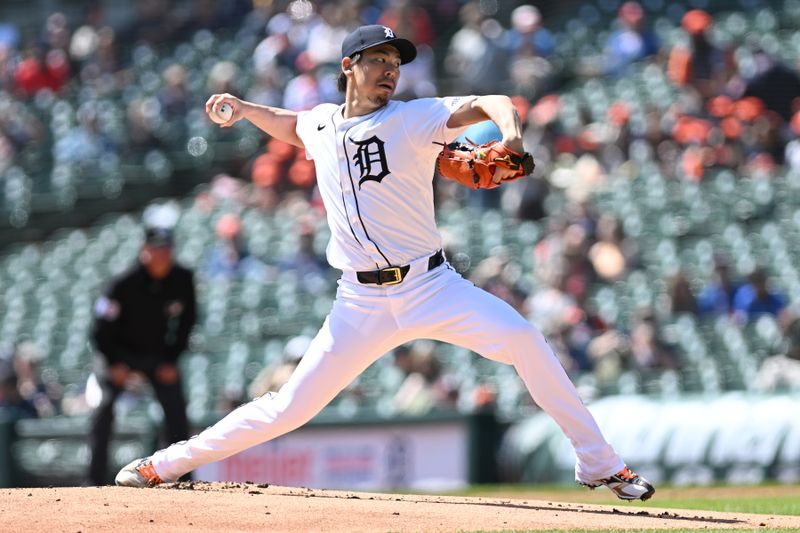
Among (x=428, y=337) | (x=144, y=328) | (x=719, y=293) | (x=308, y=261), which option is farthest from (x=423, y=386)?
(x=428, y=337)

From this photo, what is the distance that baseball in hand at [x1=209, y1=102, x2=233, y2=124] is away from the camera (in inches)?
266

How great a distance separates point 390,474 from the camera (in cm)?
1178

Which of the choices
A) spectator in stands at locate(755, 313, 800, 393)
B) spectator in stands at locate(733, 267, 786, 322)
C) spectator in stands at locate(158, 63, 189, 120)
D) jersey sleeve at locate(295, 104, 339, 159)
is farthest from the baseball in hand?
spectator in stands at locate(158, 63, 189, 120)

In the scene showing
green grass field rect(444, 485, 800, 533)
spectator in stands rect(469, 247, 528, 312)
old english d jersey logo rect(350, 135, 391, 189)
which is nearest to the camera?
old english d jersey logo rect(350, 135, 391, 189)

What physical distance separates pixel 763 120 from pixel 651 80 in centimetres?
161

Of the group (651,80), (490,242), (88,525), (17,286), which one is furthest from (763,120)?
(88,525)

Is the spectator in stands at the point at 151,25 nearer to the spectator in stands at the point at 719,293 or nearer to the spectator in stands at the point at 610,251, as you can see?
the spectator in stands at the point at 610,251

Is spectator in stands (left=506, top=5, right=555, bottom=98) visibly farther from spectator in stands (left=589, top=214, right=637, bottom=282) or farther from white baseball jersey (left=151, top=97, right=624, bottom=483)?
white baseball jersey (left=151, top=97, right=624, bottom=483)

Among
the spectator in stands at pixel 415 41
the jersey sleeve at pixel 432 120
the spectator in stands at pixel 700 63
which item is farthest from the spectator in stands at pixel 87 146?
the jersey sleeve at pixel 432 120

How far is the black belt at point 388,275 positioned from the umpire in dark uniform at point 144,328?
126 inches

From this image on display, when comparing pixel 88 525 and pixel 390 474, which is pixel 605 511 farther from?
pixel 390 474

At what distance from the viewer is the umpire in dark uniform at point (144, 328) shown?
30.5 feet

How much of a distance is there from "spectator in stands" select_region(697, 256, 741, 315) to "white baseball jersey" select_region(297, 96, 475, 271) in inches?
263

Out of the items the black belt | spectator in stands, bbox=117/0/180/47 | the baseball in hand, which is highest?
spectator in stands, bbox=117/0/180/47
